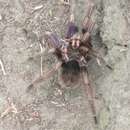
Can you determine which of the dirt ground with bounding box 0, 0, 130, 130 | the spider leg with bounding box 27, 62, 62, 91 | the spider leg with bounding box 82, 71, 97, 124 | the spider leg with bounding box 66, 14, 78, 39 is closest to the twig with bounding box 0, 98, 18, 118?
the dirt ground with bounding box 0, 0, 130, 130

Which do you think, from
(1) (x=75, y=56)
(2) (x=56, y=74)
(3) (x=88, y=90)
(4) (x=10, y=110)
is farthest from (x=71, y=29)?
(4) (x=10, y=110)

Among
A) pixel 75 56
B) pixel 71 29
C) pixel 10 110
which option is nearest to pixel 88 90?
pixel 75 56

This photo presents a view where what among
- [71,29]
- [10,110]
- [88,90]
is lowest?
[10,110]

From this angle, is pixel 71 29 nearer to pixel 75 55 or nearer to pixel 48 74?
pixel 75 55

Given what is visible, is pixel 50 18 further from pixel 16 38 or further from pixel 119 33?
pixel 119 33

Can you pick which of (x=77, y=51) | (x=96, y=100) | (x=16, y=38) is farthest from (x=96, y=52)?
(x=16, y=38)

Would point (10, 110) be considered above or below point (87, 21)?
below

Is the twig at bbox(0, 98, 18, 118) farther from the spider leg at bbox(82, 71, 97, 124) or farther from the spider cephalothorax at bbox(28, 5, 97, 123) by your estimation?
the spider leg at bbox(82, 71, 97, 124)

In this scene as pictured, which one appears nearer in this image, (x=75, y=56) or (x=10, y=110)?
(x=75, y=56)

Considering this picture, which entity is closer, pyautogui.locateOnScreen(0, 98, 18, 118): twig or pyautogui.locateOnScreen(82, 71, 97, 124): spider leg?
pyautogui.locateOnScreen(82, 71, 97, 124): spider leg
